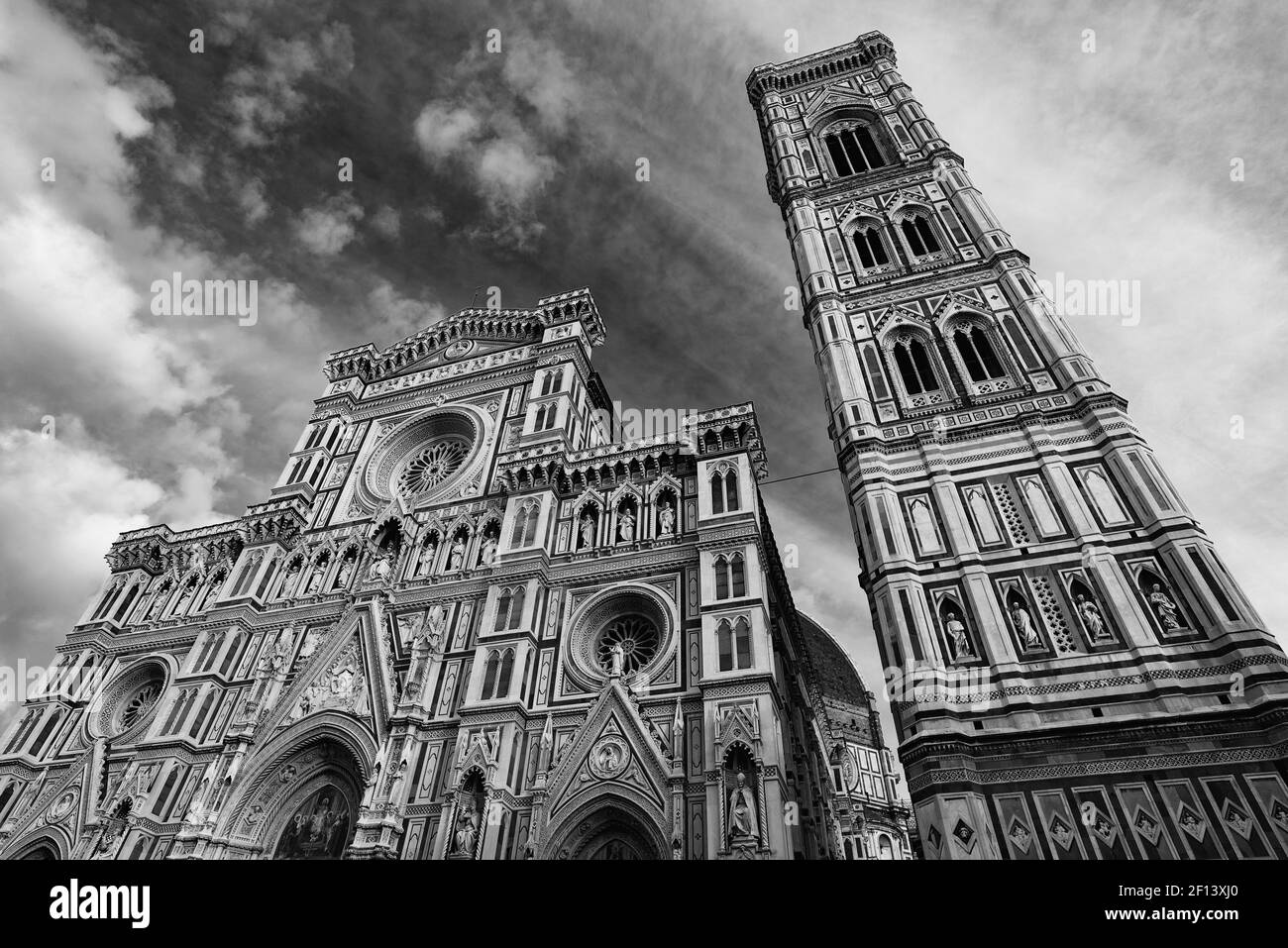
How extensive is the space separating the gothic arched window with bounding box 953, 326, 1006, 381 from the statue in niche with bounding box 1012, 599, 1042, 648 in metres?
7.68

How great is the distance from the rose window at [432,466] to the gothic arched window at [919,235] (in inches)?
741

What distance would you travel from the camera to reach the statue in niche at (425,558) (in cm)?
2480

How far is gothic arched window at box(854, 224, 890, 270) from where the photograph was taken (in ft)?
84.1

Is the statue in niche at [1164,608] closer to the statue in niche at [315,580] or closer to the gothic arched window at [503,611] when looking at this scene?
the gothic arched window at [503,611]

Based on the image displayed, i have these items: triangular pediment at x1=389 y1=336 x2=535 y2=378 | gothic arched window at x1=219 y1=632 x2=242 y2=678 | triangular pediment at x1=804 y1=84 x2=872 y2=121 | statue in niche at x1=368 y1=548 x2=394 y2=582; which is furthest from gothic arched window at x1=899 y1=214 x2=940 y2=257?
gothic arched window at x1=219 y1=632 x2=242 y2=678

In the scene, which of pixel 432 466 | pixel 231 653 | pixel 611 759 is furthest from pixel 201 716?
pixel 611 759

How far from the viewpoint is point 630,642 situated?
20812mm

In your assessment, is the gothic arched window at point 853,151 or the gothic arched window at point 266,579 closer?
the gothic arched window at point 266,579

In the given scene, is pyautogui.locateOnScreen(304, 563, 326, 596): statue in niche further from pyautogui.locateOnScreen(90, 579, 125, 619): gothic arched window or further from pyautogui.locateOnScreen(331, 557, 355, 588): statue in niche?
pyautogui.locateOnScreen(90, 579, 125, 619): gothic arched window

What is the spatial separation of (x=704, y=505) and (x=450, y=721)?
959cm

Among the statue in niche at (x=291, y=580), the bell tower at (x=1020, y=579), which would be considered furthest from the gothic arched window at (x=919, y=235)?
the statue in niche at (x=291, y=580)
